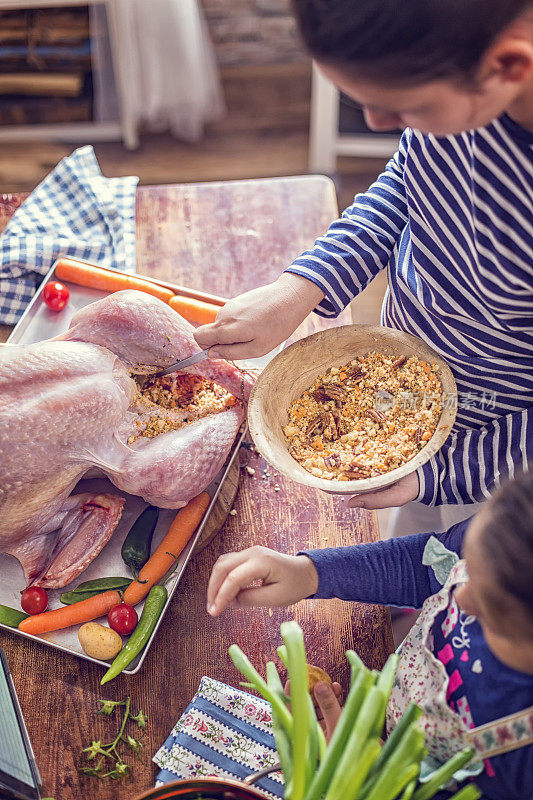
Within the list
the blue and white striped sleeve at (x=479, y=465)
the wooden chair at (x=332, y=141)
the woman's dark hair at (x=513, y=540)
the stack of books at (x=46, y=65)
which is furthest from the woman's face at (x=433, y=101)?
the stack of books at (x=46, y=65)

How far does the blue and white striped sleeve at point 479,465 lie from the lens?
106 centimetres

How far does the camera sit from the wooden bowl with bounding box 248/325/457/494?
0.99 m

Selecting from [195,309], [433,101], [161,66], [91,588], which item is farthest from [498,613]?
[161,66]

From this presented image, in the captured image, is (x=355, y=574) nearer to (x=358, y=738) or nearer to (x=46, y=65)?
(x=358, y=738)

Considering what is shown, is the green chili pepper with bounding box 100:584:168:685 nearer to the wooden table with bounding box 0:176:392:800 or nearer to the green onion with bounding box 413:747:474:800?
the wooden table with bounding box 0:176:392:800

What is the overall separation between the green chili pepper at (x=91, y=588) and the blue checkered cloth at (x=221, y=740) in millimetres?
206

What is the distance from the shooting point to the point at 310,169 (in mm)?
2893

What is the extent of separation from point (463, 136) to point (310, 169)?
2.05m

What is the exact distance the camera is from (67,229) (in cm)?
163

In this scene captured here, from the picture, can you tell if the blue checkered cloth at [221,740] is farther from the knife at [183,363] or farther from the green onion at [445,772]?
the knife at [183,363]

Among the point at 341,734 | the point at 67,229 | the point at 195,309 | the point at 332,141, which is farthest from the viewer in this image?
the point at 332,141

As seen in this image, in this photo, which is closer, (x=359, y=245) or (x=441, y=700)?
(x=441, y=700)

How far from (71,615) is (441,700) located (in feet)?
1.88

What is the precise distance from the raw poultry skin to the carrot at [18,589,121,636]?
0.05 meters
